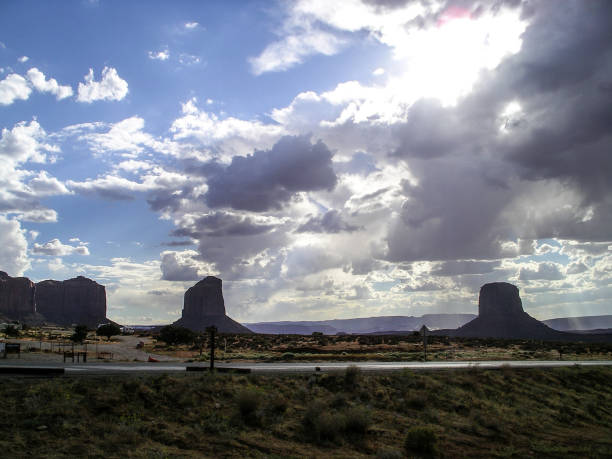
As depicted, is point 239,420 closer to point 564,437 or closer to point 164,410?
point 164,410

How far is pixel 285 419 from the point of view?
751 inches

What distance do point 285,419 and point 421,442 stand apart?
5082 millimetres

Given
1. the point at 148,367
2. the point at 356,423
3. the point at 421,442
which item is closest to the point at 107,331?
the point at 148,367

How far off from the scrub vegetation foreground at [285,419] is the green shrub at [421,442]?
0.11 feet

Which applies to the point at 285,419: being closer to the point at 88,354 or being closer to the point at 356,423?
the point at 356,423

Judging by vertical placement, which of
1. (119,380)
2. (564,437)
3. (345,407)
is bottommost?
(564,437)

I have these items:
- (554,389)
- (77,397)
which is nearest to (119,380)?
(77,397)

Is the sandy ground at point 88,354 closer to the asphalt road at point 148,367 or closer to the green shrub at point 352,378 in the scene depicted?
the asphalt road at point 148,367

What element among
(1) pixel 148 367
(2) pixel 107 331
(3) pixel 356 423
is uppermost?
(1) pixel 148 367

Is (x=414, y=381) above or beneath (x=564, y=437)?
above

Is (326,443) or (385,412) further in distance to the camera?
(385,412)

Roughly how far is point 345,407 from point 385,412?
2108 millimetres

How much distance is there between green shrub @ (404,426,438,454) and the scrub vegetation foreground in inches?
1.3

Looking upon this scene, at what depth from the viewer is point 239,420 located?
1805 centimetres
